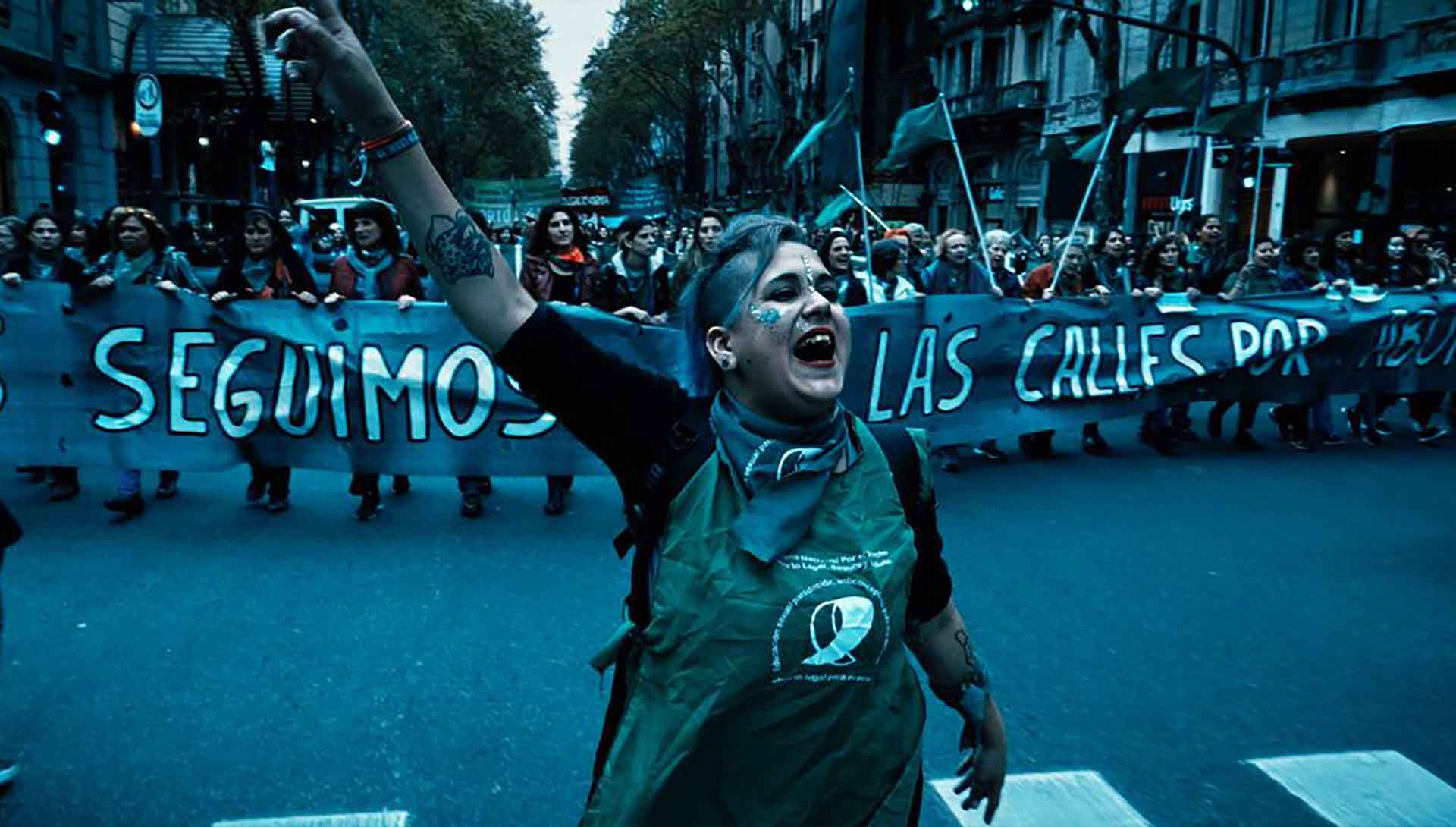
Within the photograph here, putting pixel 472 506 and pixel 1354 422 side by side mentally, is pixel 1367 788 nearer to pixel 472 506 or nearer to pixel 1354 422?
pixel 472 506

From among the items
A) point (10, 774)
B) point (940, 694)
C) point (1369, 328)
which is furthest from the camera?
point (1369, 328)

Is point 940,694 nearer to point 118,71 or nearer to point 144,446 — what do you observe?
point 144,446

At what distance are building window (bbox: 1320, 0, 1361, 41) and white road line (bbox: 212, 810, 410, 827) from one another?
2933 centimetres

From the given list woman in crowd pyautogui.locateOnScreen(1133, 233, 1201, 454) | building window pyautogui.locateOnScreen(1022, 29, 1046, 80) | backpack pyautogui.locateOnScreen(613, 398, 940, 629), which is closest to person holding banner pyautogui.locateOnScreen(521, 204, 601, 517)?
woman in crowd pyautogui.locateOnScreen(1133, 233, 1201, 454)

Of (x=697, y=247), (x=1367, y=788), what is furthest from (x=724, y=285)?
(x=697, y=247)

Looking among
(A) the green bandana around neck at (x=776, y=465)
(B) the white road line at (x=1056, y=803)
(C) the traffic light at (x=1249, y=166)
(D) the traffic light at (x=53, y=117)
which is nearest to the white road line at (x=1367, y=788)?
(B) the white road line at (x=1056, y=803)

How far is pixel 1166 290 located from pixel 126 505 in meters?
7.87

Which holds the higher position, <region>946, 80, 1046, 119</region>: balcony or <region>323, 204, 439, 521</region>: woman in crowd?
<region>946, 80, 1046, 119</region>: balcony

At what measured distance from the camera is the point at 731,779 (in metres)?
1.82

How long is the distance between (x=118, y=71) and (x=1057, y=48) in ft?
93.2

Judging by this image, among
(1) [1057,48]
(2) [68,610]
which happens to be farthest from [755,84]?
(2) [68,610]

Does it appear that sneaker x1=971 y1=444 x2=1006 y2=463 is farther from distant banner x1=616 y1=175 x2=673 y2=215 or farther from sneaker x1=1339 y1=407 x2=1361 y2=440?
distant banner x1=616 y1=175 x2=673 y2=215

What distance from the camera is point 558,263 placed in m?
7.66

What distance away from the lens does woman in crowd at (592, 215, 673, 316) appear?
7827 millimetres
